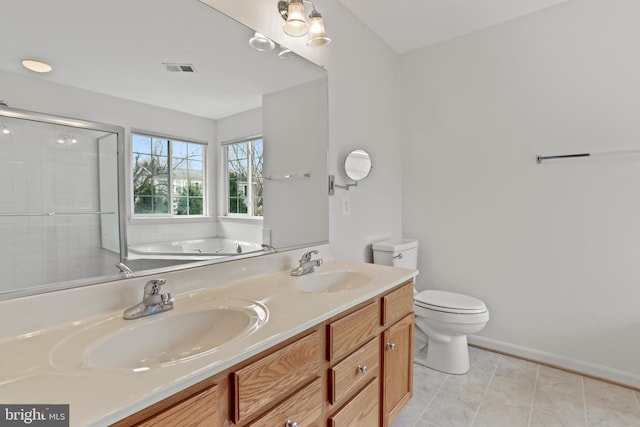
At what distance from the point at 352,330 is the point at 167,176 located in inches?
35.0

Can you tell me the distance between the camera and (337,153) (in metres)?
1.90

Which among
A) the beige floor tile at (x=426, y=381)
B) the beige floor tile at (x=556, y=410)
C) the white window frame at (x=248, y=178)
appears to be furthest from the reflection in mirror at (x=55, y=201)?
the beige floor tile at (x=556, y=410)

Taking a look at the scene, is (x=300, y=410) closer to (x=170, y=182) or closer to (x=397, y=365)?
(x=397, y=365)

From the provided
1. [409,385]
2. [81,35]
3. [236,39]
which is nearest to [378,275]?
[409,385]

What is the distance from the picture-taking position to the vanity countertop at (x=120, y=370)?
526mm

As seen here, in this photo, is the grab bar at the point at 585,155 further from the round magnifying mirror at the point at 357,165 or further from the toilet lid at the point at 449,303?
the round magnifying mirror at the point at 357,165

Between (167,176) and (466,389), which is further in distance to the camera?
(466,389)

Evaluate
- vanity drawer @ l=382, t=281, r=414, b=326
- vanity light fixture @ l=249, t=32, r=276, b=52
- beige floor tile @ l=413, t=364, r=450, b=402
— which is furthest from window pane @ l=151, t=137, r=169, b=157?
beige floor tile @ l=413, t=364, r=450, b=402

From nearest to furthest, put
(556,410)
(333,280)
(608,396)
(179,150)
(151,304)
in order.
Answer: (151,304), (179,150), (333,280), (556,410), (608,396)

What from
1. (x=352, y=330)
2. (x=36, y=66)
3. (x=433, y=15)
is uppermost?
(x=433, y=15)

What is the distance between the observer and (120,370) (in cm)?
62

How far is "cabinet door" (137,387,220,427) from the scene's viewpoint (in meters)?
0.58

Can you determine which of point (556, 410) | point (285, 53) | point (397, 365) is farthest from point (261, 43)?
point (556, 410)

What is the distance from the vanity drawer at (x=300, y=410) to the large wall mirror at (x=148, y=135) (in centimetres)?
60
